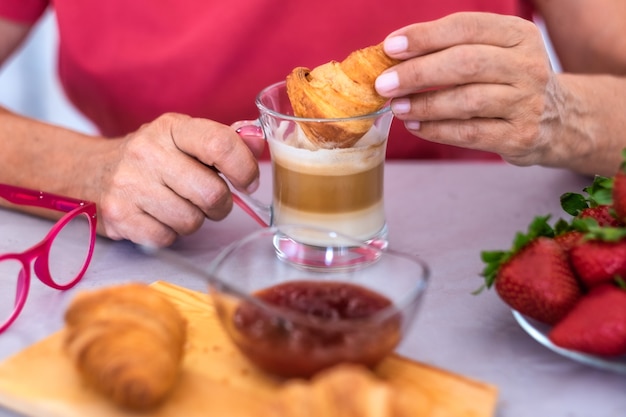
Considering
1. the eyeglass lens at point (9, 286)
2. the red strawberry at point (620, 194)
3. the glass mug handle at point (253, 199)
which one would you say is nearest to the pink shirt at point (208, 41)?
the glass mug handle at point (253, 199)

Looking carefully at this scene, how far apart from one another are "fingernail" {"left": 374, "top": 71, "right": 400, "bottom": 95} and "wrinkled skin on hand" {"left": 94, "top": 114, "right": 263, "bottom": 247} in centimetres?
22

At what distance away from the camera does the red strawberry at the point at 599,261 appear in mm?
848

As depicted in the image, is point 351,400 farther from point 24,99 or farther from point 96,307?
point 24,99

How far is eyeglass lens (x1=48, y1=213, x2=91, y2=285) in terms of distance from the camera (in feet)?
3.63

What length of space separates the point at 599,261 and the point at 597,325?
3.1 inches

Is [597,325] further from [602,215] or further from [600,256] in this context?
Answer: [602,215]

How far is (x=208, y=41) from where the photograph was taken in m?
1.57

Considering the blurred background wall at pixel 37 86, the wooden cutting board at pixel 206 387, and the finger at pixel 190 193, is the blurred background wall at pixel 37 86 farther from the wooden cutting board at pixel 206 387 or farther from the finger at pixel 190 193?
the wooden cutting board at pixel 206 387

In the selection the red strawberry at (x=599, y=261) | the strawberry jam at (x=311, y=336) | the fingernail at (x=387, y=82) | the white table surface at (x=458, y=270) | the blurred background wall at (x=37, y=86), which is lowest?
the blurred background wall at (x=37, y=86)

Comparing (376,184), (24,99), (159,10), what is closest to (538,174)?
(376,184)

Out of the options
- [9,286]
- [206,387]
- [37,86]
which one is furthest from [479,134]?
[37,86]

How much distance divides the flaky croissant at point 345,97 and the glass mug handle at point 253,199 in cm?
11

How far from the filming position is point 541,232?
959 millimetres

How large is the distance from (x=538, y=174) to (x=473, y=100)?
50 cm
